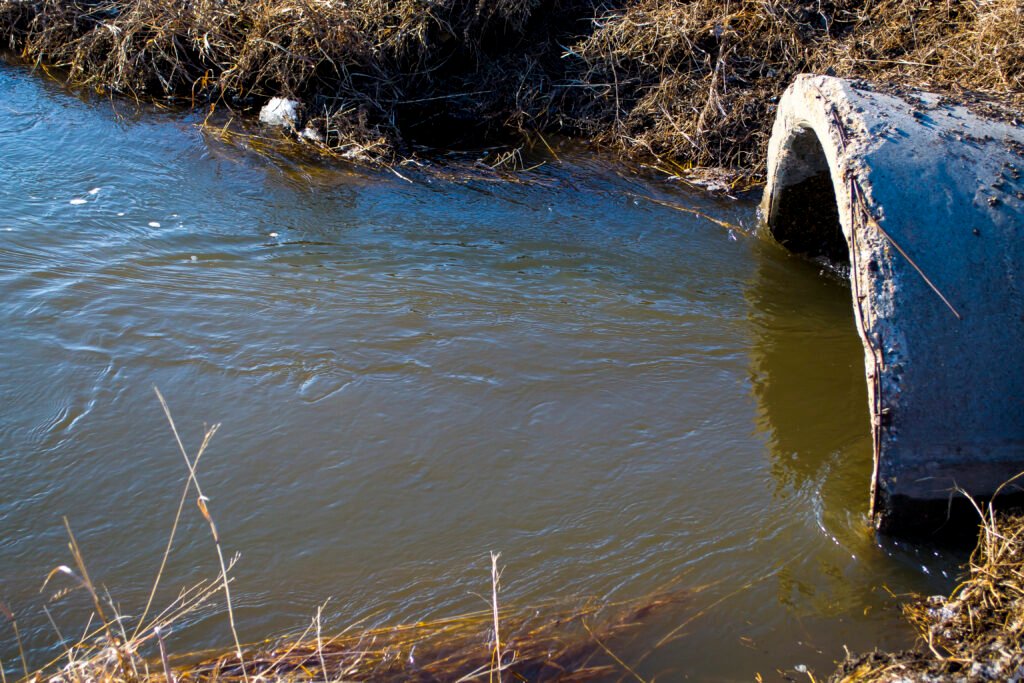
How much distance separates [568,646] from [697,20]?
494cm

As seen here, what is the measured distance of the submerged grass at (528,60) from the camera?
5758mm

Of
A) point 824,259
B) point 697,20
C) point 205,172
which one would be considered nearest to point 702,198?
point 824,259

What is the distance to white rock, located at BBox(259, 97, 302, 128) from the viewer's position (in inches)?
237

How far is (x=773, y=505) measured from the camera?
307 centimetres

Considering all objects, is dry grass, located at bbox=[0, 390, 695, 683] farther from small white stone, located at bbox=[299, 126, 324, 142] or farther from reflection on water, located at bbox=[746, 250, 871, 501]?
small white stone, located at bbox=[299, 126, 324, 142]

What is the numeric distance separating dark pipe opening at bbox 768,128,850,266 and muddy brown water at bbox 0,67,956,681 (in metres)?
0.15

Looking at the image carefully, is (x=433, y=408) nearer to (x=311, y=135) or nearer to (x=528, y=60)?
(x=311, y=135)

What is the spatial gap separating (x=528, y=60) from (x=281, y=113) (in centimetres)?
181

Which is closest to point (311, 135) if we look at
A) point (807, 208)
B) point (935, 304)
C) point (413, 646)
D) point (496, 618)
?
point (807, 208)

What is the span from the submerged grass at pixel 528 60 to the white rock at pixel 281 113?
9 centimetres

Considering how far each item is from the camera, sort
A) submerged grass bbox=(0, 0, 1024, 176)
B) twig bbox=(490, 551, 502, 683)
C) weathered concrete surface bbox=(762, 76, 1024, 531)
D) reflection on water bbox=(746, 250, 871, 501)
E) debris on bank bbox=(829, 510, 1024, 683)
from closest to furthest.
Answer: twig bbox=(490, 551, 502, 683) < debris on bank bbox=(829, 510, 1024, 683) < weathered concrete surface bbox=(762, 76, 1024, 531) < reflection on water bbox=(746, 250, 871, 501) < submerged grass bbox=(0, 0, 1024, 176)

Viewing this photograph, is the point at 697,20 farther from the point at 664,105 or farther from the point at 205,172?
the point at 205,172

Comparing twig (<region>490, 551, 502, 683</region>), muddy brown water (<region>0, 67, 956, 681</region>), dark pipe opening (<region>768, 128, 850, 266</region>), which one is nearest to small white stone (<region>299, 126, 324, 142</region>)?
muddy brown water (<region>0, 67, 956, 681</region>)

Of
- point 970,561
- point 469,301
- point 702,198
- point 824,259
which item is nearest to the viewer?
point 970,561
